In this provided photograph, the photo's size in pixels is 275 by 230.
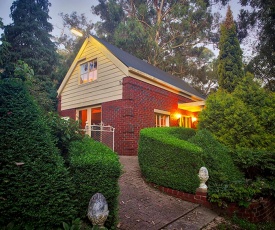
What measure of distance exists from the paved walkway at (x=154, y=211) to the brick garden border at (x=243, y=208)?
0.14 m

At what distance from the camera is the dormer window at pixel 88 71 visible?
37.9ft

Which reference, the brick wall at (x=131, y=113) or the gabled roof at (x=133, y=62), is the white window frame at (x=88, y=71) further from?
the brick wall at (x=131, y=113)

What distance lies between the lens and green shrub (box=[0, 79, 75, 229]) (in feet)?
7.07

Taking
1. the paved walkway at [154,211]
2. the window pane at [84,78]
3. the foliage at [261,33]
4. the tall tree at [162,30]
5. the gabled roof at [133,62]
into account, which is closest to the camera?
the paved walkway at [154,211]

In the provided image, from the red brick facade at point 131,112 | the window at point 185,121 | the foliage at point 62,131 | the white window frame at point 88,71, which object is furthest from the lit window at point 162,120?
the foliage at point 62,131

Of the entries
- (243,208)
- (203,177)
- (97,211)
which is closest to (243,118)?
(203,177)

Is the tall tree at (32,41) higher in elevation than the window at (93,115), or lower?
higher

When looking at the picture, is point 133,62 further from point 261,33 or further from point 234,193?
point 261,33

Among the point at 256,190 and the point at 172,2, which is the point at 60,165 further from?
the point at 172,2

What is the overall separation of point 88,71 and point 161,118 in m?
5.15

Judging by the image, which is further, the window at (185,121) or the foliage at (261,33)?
the foliage at (261,33)

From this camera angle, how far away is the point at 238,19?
57.3 ft

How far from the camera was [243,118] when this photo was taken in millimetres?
6996

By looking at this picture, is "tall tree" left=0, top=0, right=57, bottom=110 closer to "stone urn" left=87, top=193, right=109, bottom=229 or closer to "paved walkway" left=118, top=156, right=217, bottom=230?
"paved walkway" left=118, top=156, right=217, bottom=230
